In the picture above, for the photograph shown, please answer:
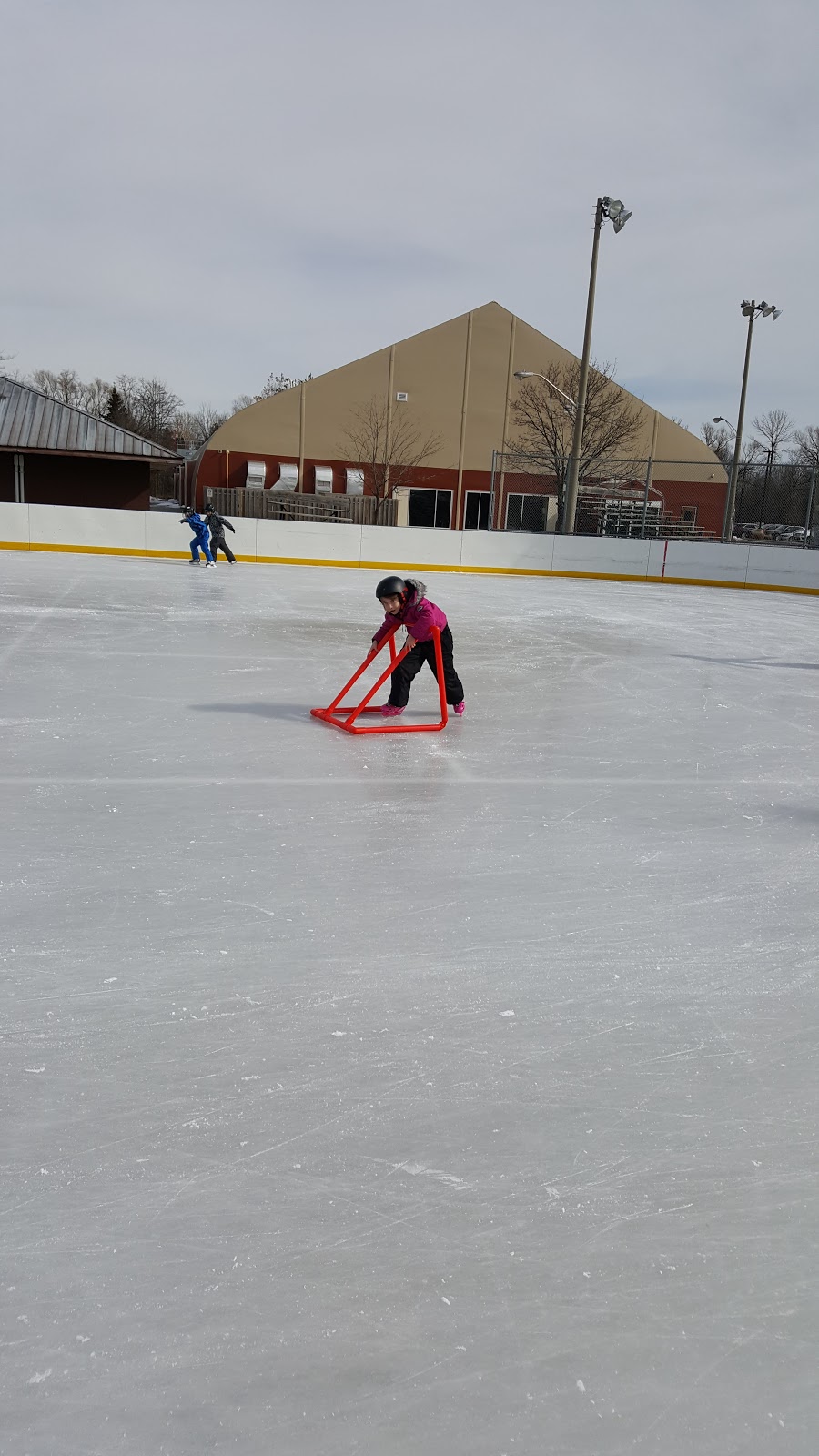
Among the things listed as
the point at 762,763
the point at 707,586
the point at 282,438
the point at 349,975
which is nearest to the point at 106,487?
the point at 282,438

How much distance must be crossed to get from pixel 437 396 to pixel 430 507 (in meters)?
3.91

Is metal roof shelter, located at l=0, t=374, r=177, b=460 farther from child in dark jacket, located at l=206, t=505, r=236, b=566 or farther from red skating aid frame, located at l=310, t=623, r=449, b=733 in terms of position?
red skating aid frame, located at l=310, t=623, r=449, b=733

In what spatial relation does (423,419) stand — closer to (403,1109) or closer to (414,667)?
(414,667)

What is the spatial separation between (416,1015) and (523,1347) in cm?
111

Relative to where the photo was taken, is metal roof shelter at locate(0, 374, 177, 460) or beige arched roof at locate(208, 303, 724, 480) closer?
metal roof shelter at locate(0, 374, 177, 460)

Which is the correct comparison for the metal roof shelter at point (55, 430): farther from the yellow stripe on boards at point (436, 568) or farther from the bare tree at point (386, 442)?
the bare tree at point (386, 442)

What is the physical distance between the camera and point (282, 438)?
3684cm

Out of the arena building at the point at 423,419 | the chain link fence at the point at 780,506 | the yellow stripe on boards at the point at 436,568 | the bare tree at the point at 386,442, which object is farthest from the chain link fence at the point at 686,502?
the bare tree at the point at 386,442

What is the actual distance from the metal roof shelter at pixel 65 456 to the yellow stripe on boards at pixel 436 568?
25.3 ft

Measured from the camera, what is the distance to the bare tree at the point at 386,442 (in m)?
37.3

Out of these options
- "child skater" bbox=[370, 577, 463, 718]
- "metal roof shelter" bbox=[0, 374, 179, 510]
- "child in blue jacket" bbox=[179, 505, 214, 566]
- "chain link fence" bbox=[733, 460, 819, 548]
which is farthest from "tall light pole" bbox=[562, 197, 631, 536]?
"child skater" bbox=[370, 577, 463, 718]

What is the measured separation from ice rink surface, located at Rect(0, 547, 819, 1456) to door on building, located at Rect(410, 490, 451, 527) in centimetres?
3259

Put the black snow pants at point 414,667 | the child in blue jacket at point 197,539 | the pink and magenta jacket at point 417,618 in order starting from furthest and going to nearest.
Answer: the child in blue jacket at point 197,539 < the black snow pants at point 414,667 < the pink and magenta jacket at point 417,618

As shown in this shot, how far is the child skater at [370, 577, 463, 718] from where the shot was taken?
6.02 metres
